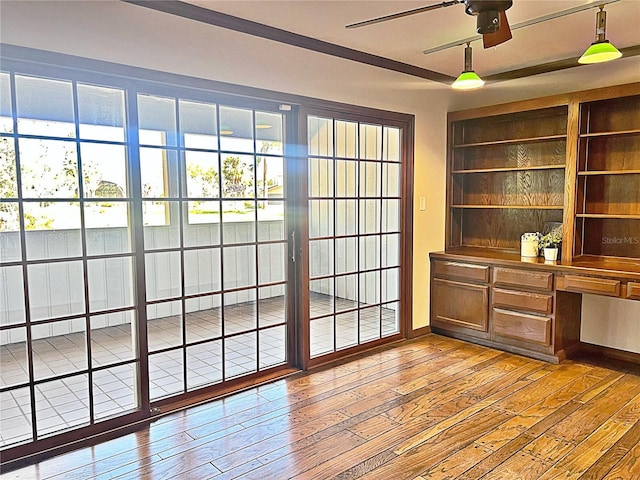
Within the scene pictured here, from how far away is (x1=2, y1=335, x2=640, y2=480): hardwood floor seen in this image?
238 centimetres

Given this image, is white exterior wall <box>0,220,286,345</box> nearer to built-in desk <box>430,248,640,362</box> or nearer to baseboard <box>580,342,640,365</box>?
built-in desk <box>430,248,640,362</box>

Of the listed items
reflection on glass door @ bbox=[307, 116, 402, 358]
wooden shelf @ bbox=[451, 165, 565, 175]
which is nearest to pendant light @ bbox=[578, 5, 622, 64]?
wooden shelf @ bbox=[451, 165, 565, 175]

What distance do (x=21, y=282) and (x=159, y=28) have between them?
1.60 meters

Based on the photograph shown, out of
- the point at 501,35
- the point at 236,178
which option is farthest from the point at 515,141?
the point at 236,178

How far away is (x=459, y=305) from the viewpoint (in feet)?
14.4

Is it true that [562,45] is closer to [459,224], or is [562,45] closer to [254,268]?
[459,224]

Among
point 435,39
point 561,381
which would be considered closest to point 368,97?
point 435,39

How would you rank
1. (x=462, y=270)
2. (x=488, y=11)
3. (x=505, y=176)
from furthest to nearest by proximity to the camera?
1. (x=505, y=176)
2. (x=462, y=270)
3. (x=488, y=11)

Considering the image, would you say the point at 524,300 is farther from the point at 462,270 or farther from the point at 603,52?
the point at 603,52

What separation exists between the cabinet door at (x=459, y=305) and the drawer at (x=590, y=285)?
0.67m

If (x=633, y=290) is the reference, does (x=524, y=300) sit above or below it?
below

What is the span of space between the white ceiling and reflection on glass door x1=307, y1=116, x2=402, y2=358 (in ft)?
2.28

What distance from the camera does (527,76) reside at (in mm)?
4180

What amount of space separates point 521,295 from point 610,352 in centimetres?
90
